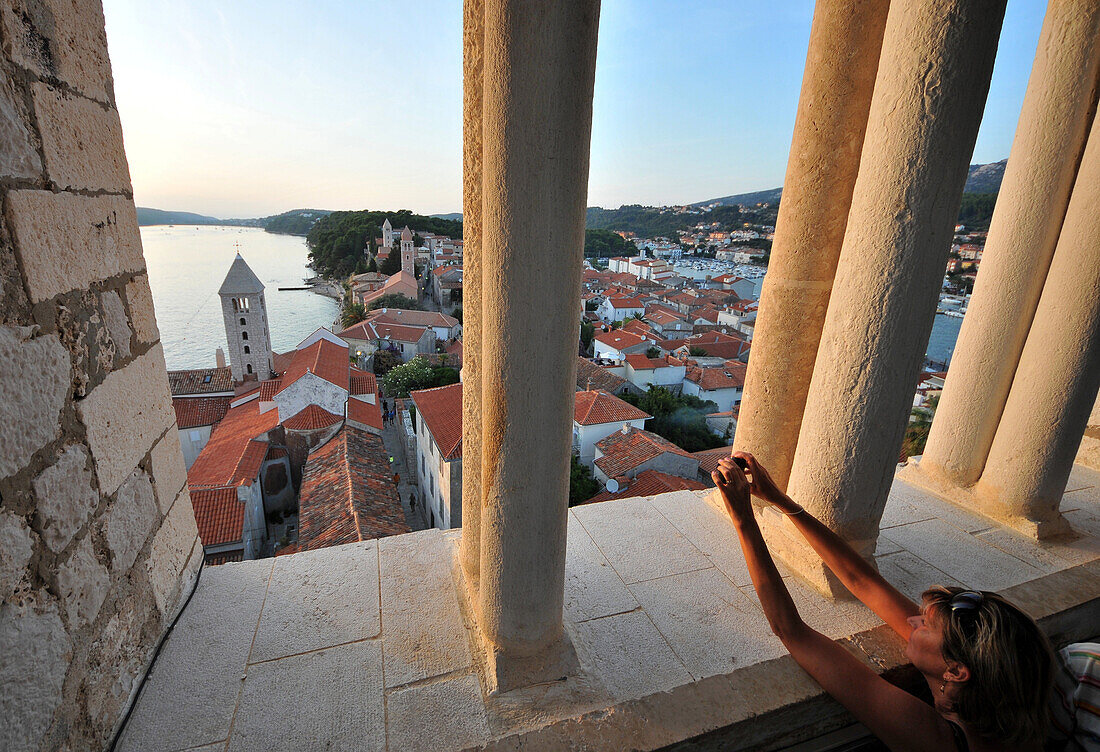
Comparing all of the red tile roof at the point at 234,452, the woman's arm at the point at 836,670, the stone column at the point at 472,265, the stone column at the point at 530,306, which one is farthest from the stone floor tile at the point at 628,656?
the red tile roof at the point at 234,452

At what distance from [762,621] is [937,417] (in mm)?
2224

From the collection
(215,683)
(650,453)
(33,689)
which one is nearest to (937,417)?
(215,683)

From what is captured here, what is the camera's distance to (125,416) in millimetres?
1675

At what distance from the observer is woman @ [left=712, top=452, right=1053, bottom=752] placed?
1.48m

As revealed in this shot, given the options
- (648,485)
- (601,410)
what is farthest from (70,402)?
(601,410)

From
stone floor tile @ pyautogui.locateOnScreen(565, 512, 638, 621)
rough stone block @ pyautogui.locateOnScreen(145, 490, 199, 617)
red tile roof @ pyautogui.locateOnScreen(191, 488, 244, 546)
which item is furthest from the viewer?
red tile roof @ pyautogui.locateOnScreen(191, 488, 244, 546)

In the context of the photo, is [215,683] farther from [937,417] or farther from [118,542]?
[937,417]

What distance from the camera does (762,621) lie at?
2254mm

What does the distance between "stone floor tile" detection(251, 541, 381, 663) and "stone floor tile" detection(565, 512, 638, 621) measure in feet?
2.81

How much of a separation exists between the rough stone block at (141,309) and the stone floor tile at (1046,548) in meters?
4.27

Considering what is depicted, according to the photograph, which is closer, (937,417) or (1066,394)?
(1066,394)

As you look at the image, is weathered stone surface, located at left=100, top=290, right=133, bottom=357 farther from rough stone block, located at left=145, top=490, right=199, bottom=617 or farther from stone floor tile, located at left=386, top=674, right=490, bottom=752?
stone floor tile, located at left=386, top=674, right=490, bottom=752

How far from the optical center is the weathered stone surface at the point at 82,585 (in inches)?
53.4

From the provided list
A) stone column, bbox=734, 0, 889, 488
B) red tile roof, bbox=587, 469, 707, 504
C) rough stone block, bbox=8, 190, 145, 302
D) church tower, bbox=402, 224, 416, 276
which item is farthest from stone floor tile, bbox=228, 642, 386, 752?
church tower, bbox=402, 224, 416, 276
